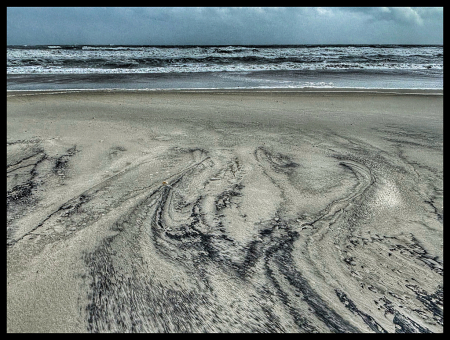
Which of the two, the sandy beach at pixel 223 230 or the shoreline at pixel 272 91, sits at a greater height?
the shoreline at pixel 272 91

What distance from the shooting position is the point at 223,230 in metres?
2.15

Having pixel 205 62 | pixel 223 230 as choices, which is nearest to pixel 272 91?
pixel 223 230

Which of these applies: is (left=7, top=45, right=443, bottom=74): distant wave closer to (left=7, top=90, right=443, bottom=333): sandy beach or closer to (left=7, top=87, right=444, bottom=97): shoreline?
(left=7, top=87, right=444, bottom=97): shoreline

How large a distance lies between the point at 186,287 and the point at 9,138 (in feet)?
11.8

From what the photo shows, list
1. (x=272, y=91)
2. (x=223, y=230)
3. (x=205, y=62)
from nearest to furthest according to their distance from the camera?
(x=223, y=230), (x=272, y=91), (x=205, y=62)

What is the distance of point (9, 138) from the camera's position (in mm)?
3957

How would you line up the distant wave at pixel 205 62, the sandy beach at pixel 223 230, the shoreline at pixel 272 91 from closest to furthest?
the sandy beach at pixel 223 230, the shoreline at pixel 272 91, the distant wave at pixel 205 62

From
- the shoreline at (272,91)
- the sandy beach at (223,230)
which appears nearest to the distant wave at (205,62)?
the shoreline at (272,91)

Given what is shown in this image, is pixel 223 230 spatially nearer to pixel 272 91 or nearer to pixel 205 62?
pixel 272 91

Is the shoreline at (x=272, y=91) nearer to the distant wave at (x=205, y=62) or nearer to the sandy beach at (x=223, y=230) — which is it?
the sandy beach at (x=223, y=230)

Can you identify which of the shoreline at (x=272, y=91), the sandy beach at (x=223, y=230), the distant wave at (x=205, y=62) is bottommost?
the sandy beach at (x=223, y=230)

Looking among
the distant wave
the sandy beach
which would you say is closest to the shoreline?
the sandy beach

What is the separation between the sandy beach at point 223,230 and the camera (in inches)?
60.0

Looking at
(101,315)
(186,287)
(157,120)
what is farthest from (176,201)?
(157,120)
